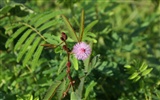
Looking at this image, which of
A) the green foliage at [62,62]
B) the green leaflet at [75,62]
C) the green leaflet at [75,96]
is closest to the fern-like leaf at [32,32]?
the green foliage at [62,62]

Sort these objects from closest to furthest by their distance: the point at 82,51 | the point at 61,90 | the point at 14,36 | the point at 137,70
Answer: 1. the point at 82,51
2. the point at 61,90
3. the point at 137,70
4. the point at 14,36

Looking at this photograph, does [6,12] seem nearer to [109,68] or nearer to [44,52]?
[44,52]

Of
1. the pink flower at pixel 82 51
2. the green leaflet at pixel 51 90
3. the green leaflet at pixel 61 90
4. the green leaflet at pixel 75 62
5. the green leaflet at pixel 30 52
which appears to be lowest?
the green leaflet at pixel 61 90

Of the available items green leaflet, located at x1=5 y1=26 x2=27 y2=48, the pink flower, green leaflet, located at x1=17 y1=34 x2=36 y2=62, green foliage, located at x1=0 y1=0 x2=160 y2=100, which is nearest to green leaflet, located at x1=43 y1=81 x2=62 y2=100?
green foliage, located at x1=0 y1=0 x2=160 y2=100

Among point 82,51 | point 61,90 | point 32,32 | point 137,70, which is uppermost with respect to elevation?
point 32,32

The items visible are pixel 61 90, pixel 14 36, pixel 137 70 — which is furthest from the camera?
pixel 14 36

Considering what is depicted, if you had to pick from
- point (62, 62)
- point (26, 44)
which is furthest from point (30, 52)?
point (62, 62)

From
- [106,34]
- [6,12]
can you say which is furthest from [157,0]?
[6,12]

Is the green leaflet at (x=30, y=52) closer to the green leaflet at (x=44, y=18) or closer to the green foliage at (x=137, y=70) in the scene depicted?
the green leaflet at (x=44, y=18)

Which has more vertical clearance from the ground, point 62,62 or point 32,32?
point 32,32

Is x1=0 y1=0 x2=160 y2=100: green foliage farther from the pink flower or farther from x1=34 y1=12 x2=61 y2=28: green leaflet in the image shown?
the pink flower

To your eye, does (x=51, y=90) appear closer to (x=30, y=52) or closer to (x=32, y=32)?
(x=30, y=52)

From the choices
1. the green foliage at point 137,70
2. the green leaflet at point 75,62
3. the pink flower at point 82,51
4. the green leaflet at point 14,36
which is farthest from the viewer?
the green leaflet at point 14,36
